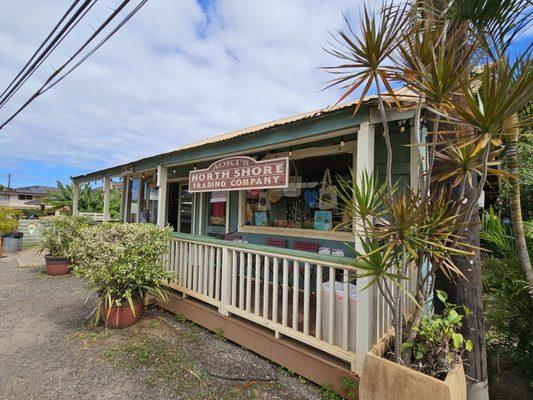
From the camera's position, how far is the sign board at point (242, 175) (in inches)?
137

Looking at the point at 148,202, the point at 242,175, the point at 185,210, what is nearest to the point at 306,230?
the point at 242,175

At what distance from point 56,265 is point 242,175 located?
637cm

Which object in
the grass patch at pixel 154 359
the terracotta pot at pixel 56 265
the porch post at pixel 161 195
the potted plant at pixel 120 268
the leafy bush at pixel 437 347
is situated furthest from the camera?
the terracotta pot at pixel 56 265

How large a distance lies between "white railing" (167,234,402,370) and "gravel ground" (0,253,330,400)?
454 millimetres

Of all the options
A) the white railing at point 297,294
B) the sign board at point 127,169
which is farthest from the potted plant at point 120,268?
the sign board at point 127,169

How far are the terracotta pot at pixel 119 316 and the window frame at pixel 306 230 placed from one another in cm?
243

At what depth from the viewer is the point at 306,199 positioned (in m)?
5.05

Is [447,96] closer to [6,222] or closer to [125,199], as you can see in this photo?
[125,199]

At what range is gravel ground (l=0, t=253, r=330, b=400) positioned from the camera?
2826mm

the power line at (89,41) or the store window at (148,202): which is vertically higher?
the power line at (89,41)

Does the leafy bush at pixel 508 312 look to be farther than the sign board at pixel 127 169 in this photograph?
No

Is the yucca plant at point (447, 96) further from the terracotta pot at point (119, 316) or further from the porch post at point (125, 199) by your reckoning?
the porch post at point (125, 199)

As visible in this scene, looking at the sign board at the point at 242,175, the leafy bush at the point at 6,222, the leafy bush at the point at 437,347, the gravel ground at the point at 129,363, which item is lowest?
the gravel ground at the point at 129,363

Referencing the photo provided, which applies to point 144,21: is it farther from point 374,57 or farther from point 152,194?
point 152,194
